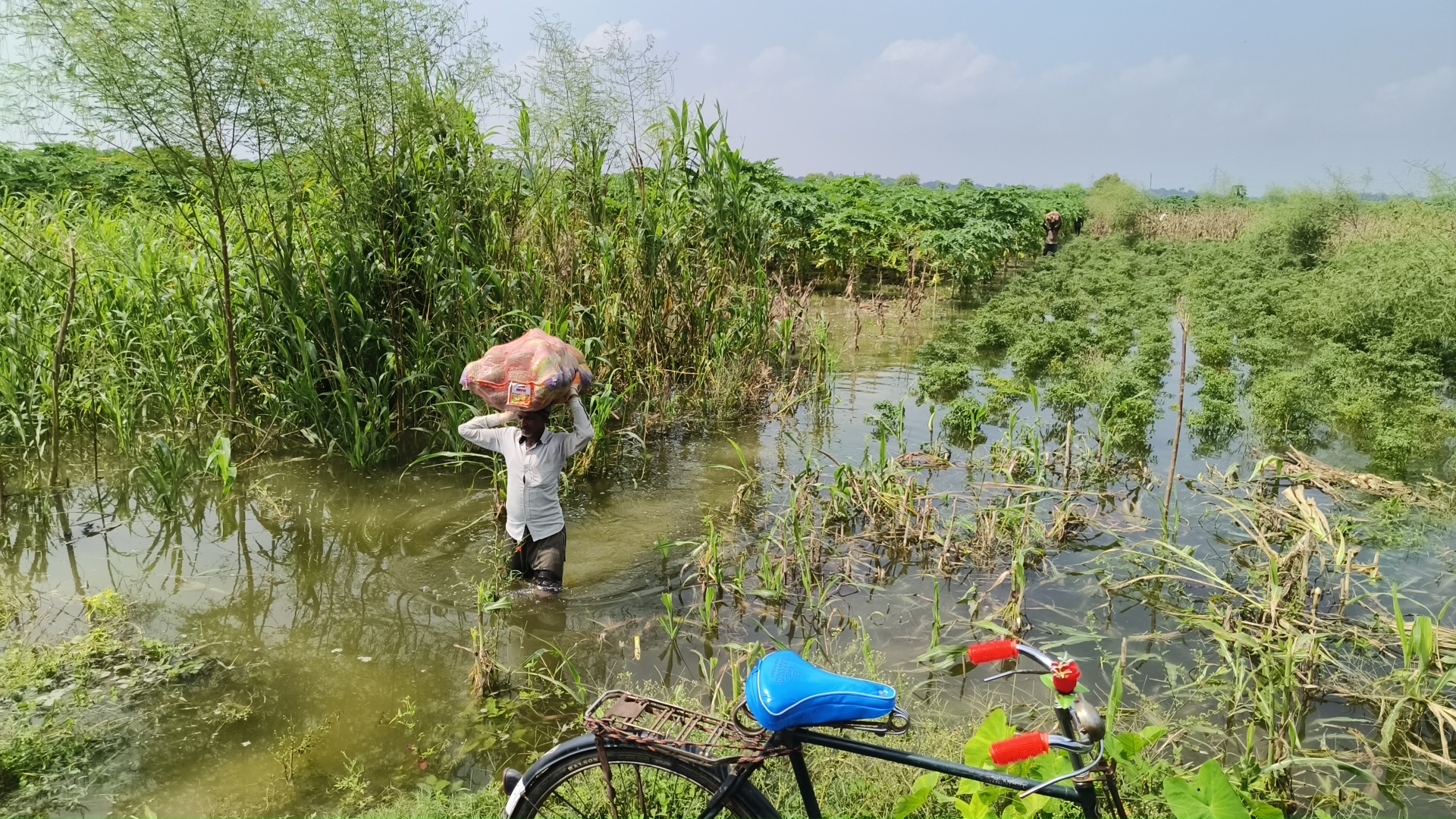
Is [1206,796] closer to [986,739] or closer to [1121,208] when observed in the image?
[986,739]

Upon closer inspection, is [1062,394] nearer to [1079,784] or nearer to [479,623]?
[479,623]

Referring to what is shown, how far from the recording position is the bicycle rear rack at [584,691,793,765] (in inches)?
80.9

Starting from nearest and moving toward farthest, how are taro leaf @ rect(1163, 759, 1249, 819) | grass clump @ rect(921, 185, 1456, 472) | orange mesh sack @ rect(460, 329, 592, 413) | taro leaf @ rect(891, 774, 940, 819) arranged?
taro leaf @ rect(1163, 759, 1249, 819)
taro leaf @ rect(891, 774, 940, 819)
orange mesh sack @ rect(460, 329, 592, 413)
grass clump @ rect(921, 185, 1456, 472)

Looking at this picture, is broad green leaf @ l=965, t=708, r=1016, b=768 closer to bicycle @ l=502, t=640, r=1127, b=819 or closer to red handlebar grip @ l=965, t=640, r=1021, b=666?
bicycle @ l=502, t=640, r=1127, b=819

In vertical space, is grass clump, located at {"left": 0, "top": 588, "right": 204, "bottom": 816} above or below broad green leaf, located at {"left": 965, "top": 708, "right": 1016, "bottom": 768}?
below

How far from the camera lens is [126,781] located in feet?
10.5

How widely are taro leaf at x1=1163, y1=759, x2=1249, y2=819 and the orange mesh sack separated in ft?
9.51

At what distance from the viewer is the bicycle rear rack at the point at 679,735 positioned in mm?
2055

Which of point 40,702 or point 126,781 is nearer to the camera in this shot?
point 126,781

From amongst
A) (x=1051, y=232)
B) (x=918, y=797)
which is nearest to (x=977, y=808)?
(x=918, y=797)

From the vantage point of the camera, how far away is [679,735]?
2.14m

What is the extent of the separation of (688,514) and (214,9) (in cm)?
443

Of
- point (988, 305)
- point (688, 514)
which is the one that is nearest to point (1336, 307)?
point (988, 305)

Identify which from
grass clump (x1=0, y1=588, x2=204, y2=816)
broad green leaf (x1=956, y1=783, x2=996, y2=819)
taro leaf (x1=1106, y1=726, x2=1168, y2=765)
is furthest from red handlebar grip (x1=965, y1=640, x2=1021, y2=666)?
grass clump (x1=0, y1=588, x2=204, y2=816)
